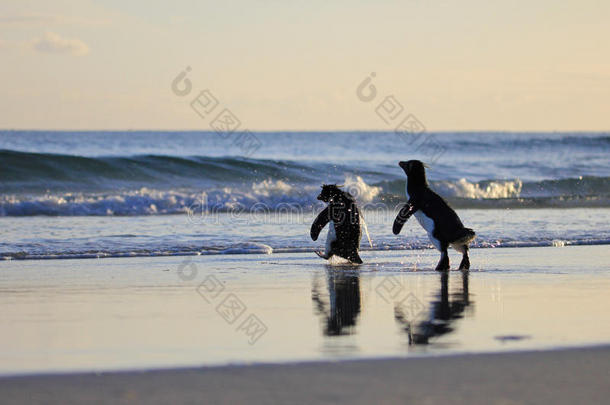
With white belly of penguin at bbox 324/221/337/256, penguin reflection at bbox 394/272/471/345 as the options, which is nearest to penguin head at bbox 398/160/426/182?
white belly of penguin at bbox 324/221/337/256

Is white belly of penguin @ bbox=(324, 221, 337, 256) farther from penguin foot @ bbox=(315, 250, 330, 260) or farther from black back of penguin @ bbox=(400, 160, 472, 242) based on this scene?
black back of penguin @ bbox=(400, 160, 472, 242)

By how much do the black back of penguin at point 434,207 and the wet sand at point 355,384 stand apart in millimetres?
5417

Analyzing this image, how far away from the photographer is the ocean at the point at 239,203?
14648 mm

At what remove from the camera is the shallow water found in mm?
6344

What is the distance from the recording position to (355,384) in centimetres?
534

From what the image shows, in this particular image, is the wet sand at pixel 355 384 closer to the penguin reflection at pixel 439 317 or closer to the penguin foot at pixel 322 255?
the penguin reflection at pixel 439 317

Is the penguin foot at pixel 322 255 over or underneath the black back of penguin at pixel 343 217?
underneath

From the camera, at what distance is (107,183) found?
29.3 meters

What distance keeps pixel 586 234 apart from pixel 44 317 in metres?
10.8

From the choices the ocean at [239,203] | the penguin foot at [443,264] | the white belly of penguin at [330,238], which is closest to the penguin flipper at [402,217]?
the penguin foot at [443,264]

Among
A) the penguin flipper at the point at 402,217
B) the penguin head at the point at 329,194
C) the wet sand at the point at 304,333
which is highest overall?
the penguin head at the point at 329,194

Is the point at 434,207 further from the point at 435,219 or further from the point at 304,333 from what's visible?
the point at 304,333

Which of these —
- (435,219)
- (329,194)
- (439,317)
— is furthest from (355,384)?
(329,194)

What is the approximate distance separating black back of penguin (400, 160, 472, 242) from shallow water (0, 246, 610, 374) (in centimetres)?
50
